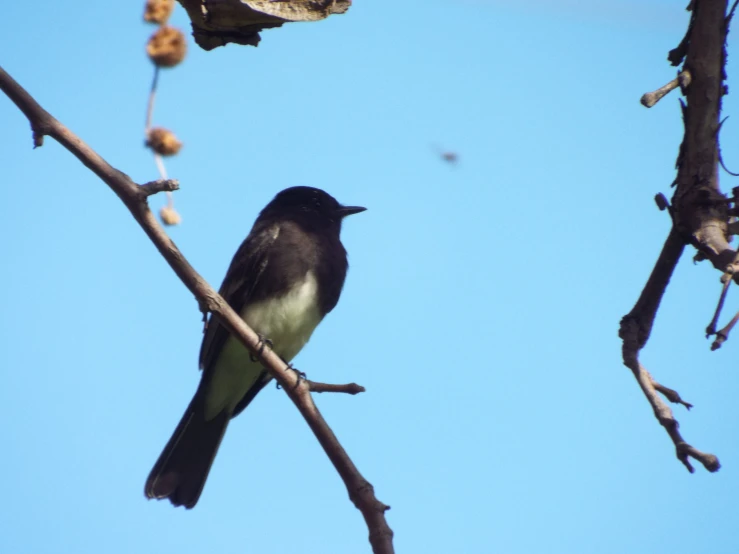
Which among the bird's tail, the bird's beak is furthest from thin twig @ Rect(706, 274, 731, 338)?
the bird's beak

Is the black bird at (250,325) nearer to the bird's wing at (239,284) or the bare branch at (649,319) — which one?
the bird's wing at (239,284)

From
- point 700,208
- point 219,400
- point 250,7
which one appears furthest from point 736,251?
point 219,400

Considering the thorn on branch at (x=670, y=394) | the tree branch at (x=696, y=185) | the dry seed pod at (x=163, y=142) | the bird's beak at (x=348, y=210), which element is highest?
the bird's beak at (x=348, y=210)

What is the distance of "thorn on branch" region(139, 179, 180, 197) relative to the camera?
269 centimetres

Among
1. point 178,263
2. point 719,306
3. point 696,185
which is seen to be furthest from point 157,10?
point 719,306

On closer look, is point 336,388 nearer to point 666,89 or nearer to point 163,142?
Answer: point 163,142

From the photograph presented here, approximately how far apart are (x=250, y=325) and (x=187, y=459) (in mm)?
818

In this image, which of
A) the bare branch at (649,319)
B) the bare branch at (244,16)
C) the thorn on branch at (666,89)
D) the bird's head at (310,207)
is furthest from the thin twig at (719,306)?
the bird's head at (310,207)

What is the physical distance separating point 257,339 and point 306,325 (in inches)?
69.7

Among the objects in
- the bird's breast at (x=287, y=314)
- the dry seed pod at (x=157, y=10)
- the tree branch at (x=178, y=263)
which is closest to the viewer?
the tree branch at (x=178, y=263)

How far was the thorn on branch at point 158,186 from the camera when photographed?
8.83 ft

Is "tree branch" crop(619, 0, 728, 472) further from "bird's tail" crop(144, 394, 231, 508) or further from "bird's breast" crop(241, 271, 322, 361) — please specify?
"bird's tail" crop(144, 394, 231, 508)

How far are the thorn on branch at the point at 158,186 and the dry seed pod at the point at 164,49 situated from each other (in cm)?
80

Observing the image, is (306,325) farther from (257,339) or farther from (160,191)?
(160,191)
